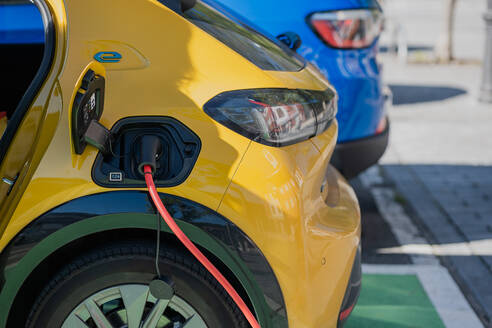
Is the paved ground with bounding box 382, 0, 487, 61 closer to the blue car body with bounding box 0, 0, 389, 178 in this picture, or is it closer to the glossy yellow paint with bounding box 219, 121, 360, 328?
the blue car body with bounding box 0, 0, 389, 178

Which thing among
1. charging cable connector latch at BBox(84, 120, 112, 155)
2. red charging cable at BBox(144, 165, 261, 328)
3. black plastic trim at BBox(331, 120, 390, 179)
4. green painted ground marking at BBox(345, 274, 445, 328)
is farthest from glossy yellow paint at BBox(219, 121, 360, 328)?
black plastic trim at BBox(331, 120, 390, 179)

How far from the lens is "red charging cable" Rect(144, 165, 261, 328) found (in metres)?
2.03

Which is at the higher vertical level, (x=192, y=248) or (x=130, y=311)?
(x=192, y=248)

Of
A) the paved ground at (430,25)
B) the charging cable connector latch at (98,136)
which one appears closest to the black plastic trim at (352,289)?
the charging cable connector latch at (98,136)

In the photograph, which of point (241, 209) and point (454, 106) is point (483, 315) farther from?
point (454, 106)

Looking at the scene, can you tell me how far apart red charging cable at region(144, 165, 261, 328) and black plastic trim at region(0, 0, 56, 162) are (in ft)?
1.52

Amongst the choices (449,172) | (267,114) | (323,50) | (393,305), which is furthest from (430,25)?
(267,114)

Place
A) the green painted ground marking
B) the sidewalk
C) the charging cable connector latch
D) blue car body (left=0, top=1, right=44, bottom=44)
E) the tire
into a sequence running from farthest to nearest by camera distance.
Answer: the sidewalk, blue car body (left=0, top=1, right=44, bottom=44), the green painted ground marking, the tire, the charging cable connector latch

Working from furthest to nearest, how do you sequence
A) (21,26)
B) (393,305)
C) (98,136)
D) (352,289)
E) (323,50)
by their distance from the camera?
(323,50), (21,26), (393,305), (352,289), (98,136)

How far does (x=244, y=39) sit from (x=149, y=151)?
2.22ft

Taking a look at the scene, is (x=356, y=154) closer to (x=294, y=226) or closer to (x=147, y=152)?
(x=294, y=226)

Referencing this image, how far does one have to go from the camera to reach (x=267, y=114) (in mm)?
2184

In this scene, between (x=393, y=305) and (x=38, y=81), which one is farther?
(x=393, y=305)

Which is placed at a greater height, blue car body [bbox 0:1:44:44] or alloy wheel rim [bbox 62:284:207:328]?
blue car body [bbox 0:1:44:44]
